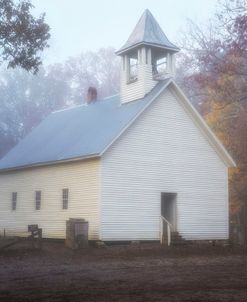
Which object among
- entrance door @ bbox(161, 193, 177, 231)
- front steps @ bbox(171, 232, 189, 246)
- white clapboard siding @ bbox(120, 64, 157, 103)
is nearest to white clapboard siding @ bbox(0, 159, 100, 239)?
front steps @ bbox(171, 232, 189, 246)

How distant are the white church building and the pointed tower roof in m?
0.07

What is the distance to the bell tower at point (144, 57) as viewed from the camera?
2945 cm

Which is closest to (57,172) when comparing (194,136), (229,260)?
(194,136)

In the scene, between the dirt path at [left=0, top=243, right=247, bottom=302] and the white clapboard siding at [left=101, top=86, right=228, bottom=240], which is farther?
the white clapboard siding at [left=101, top=86, right=228, bottom=240]

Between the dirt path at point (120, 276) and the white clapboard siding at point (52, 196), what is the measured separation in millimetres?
3876

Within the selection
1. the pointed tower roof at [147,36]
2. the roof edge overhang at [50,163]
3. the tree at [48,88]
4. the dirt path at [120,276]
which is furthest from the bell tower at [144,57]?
the tree at [48,88]

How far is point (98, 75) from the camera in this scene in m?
80.1

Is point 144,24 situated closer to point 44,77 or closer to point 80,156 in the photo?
point 80,156

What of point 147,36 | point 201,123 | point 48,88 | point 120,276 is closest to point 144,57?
point 147,36

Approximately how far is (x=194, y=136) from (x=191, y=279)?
1636cm

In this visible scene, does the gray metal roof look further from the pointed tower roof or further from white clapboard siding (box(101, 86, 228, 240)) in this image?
the pointed tower roof

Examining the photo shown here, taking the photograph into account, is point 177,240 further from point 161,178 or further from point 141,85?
point 141,85

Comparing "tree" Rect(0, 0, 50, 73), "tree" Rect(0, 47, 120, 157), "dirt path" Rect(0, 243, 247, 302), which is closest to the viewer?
"dirt path" Rect(0, 243, 247, 302)

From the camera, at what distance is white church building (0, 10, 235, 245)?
26344mm
